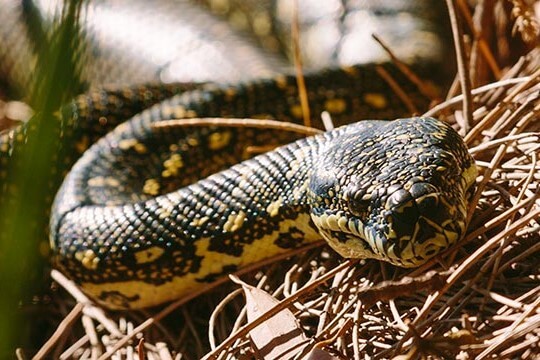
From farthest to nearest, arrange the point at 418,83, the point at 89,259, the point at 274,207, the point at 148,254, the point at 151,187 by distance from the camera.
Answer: the point at 418,83, the point at 151,187, the point at 89,259, the point at 148,254, the point at 274,207

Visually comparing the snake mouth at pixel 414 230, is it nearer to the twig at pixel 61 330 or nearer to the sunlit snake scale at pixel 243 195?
the sunlit snake scale at pixel 243 195

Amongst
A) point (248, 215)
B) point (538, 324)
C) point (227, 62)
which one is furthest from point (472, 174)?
point (227, 62)

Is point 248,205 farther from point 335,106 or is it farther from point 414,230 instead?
point 335,106

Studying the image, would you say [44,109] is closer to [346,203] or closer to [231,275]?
[346,203]

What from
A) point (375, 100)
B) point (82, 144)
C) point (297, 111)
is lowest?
point (375, 100)

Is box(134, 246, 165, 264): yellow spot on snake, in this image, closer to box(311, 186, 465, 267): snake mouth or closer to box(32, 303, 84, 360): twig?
box(32, 303, 84, 360): twig

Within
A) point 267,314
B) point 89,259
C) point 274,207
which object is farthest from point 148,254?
point 267,314
